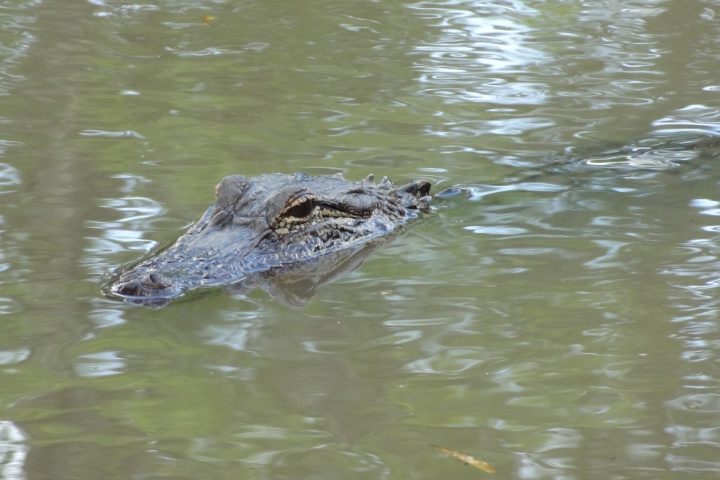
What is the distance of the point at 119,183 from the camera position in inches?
295

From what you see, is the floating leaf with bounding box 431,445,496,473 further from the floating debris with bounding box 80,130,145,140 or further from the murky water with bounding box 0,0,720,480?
the floating debris with bounding box 80,130,145,140

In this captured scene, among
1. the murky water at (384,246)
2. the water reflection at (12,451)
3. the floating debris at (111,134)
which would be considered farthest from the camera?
the floating debris at (111,134)

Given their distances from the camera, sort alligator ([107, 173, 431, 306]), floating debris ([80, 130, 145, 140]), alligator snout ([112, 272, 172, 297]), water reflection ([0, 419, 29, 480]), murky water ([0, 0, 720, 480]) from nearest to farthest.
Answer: water reflection ([0, 419, 29, 480])
murky water ([0, 0, 720, 480])
alligator snout ([112, 272, 172, 297])
alligator ([107, 173, 431, 306])
floating debris ([80, 130, 145, 140])

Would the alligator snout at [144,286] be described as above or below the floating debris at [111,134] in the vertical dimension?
above

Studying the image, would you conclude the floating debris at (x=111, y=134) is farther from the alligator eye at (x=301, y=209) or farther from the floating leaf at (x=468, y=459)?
the floating leaf at (x=468, y=459)

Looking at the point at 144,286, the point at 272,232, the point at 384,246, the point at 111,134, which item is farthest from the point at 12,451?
the point at 111,134

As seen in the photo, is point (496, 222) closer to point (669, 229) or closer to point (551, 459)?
point (669, 229)

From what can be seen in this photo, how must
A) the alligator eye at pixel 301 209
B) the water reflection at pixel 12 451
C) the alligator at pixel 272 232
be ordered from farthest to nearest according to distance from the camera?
the alligator eye at pixel 301 209 < the alligator at pixel 272 232 < the water reflection at pixel 12 451

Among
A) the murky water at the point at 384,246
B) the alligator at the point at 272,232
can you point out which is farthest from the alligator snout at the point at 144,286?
the murky water at the point at 384,246

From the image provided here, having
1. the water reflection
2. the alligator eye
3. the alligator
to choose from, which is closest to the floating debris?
the alligator

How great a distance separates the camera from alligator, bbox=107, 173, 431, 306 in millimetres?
5676

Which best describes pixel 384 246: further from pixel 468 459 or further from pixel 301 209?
pixel 468 459

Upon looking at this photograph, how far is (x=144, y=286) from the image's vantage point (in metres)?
5.43

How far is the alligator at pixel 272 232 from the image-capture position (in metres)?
5.68
